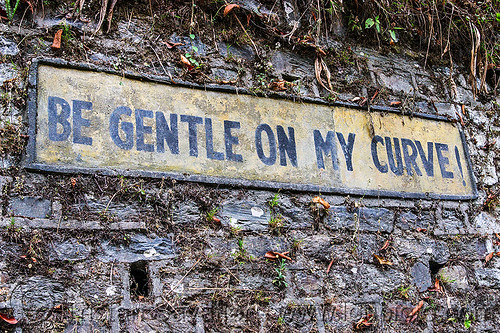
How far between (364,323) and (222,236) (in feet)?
3.09

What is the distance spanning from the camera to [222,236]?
2670 millimetres

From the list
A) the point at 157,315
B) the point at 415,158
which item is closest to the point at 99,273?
the point at 157,315

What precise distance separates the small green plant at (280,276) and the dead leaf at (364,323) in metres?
0.48

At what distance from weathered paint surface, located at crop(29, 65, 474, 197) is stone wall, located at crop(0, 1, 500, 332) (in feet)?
0.31

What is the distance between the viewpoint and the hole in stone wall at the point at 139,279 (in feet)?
8.02

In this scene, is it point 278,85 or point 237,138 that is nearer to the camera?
point 237,138

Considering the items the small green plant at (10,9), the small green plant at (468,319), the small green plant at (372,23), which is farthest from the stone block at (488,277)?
the small green plant at (10,9)

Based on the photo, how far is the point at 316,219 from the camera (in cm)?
292

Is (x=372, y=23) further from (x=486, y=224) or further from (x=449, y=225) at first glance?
(x=486, y=224)

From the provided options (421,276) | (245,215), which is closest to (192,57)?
(245,215)

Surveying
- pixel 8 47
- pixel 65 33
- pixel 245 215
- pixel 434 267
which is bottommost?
pixel 434 267

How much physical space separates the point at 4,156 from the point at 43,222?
0.37 m

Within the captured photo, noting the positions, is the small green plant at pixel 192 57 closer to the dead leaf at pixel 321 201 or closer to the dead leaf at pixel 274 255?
the dead leaf at pixel 321 201

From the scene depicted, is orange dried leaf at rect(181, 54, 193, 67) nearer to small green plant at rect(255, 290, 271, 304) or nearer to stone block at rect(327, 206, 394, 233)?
stone block at rect(327, 206, 394, 233)
